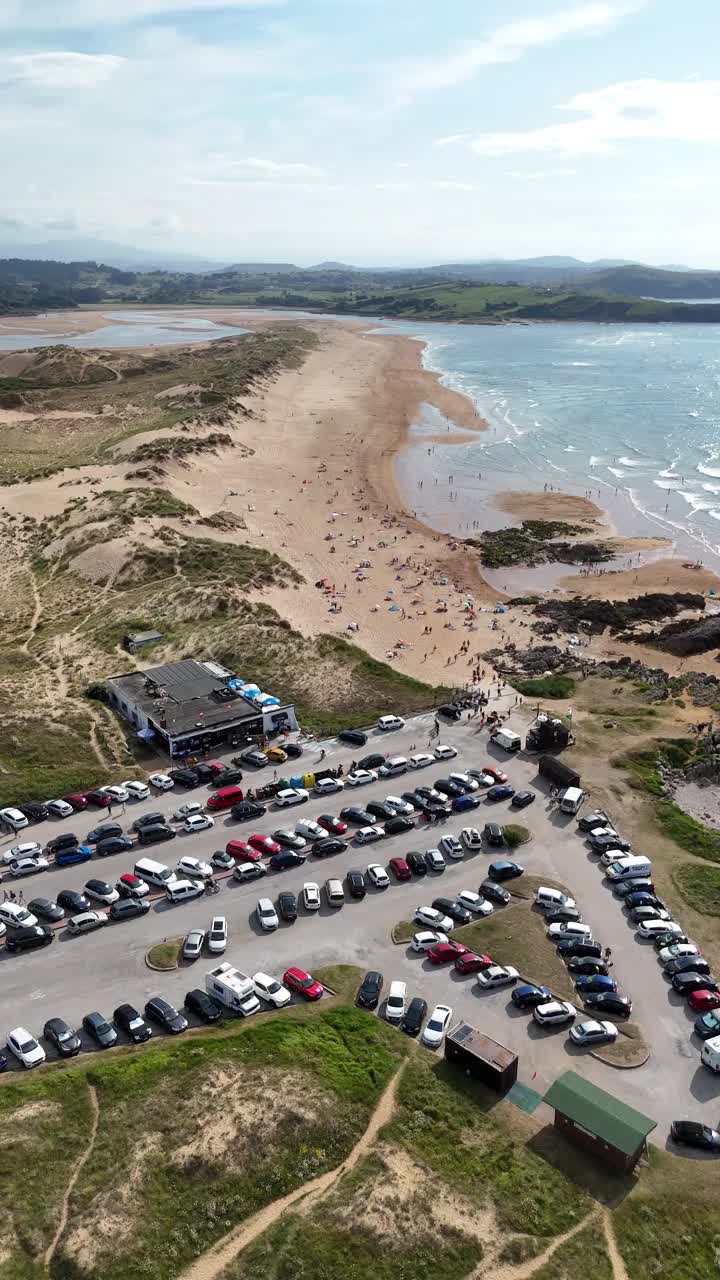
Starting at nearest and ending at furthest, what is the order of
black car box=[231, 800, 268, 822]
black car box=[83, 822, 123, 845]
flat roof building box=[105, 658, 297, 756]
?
black car box=[83, 822, 123, 845], black car box=[231, 800, 268, 822], flat roof building box=[105, 658, 297, 756]

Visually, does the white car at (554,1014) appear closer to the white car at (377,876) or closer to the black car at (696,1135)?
the black car at (696,1135)

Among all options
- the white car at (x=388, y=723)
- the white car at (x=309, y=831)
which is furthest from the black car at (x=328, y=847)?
the white car at (x=388, y=723)

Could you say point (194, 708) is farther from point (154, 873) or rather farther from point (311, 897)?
point (311, 897)

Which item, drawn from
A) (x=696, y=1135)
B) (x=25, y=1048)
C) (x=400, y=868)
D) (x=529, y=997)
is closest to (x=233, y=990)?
(x=25, y=1048)

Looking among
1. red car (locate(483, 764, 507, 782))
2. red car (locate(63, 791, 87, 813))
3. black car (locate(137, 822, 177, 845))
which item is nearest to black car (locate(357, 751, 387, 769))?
red car (locate(483, 764, 507, 782))

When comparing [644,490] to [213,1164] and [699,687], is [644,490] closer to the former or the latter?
[699,687]

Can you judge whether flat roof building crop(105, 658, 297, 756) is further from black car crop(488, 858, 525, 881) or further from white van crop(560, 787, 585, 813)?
black car crop(488, 858, 525, 881)
